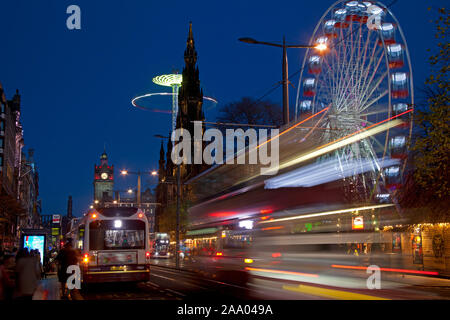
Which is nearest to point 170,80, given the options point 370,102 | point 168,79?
point 168,79

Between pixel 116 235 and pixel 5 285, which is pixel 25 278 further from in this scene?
pixel 116 235

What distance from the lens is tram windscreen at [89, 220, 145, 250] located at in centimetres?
2227

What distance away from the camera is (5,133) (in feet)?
243

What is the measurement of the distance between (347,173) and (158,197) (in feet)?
467

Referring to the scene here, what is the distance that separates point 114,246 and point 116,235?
462 mm

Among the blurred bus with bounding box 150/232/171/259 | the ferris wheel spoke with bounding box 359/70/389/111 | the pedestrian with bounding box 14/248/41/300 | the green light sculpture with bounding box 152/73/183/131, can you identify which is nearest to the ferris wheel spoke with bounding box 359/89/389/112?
the ferris wheel spoke with bounding box 359/70/389/111

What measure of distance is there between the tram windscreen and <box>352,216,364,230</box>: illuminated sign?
1083 centimetres

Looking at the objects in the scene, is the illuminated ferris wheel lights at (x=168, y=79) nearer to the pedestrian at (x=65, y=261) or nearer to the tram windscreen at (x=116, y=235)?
the tram windscreen at (x=116, y=235)

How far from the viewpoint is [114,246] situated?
22406 mm

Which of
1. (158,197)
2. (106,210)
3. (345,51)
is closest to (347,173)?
(106,210)

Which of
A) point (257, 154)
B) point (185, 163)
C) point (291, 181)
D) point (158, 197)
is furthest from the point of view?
point (158, 197)

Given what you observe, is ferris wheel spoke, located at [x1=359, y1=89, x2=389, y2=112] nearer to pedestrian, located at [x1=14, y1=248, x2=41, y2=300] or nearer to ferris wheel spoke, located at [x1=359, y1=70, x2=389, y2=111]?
ferris wheel spoke, located at [x1=359, y1=70, x2=389, y2=111]

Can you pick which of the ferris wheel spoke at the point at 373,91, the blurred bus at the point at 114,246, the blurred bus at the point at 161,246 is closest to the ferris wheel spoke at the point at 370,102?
the ferris wheel spoke at the point at 373,91

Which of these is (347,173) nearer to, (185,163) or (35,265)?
(35,265)
